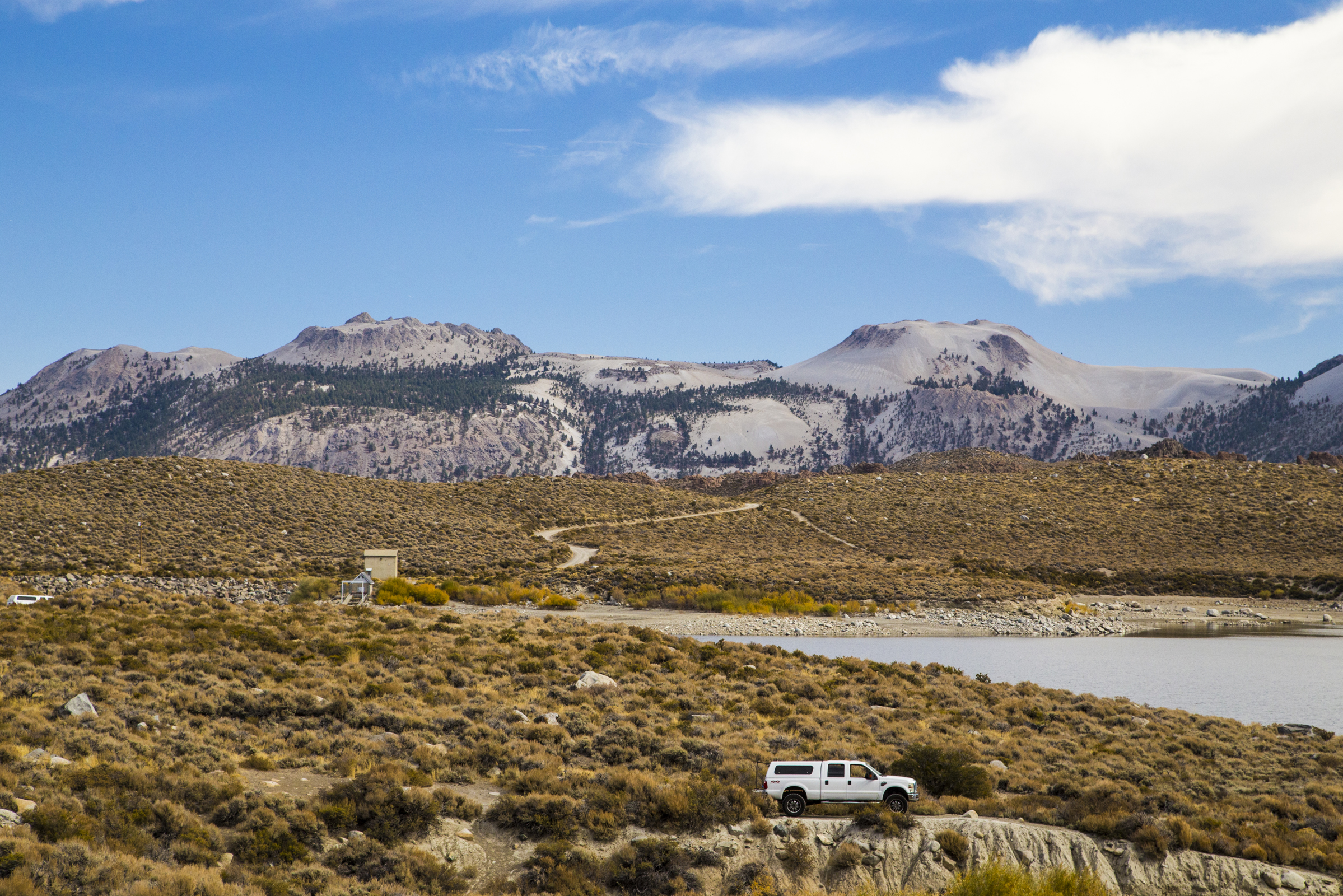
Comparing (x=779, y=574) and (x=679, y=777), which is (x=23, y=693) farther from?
(x=779, y=574)

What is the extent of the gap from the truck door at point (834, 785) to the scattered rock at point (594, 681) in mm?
9922

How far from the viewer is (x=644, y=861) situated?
1393 centimetres

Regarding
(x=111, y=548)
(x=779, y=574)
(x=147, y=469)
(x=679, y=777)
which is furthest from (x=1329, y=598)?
(x=147, y=469)

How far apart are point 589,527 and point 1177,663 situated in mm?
51882

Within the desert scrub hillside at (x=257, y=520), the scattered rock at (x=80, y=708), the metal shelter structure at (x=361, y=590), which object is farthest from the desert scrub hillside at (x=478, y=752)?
the desert scrub hillside at (x=257, y=520)

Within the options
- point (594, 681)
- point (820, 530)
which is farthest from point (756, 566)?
point (594, 681)

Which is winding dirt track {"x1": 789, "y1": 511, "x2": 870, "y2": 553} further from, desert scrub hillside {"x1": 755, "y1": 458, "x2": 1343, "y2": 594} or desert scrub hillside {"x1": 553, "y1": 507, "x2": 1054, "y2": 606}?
desert scrub hillside {"x1": 755, "y1": 458, "x2": 1343, "y2": 594}

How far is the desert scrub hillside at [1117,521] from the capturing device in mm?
66125

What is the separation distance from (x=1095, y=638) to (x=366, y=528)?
1972 inches

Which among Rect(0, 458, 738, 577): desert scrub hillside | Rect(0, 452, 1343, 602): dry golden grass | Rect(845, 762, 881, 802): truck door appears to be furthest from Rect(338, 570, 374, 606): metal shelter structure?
Rect(845, 762, 881, 802): truck door

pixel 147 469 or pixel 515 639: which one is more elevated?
pixel 147 469

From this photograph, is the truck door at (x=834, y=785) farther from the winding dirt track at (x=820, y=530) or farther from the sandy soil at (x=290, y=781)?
the winding dirt track at (x=820, y=530)

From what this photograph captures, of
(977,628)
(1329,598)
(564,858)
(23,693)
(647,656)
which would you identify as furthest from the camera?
(1329,598)

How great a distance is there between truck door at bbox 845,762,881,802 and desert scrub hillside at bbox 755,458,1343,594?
51.2m
